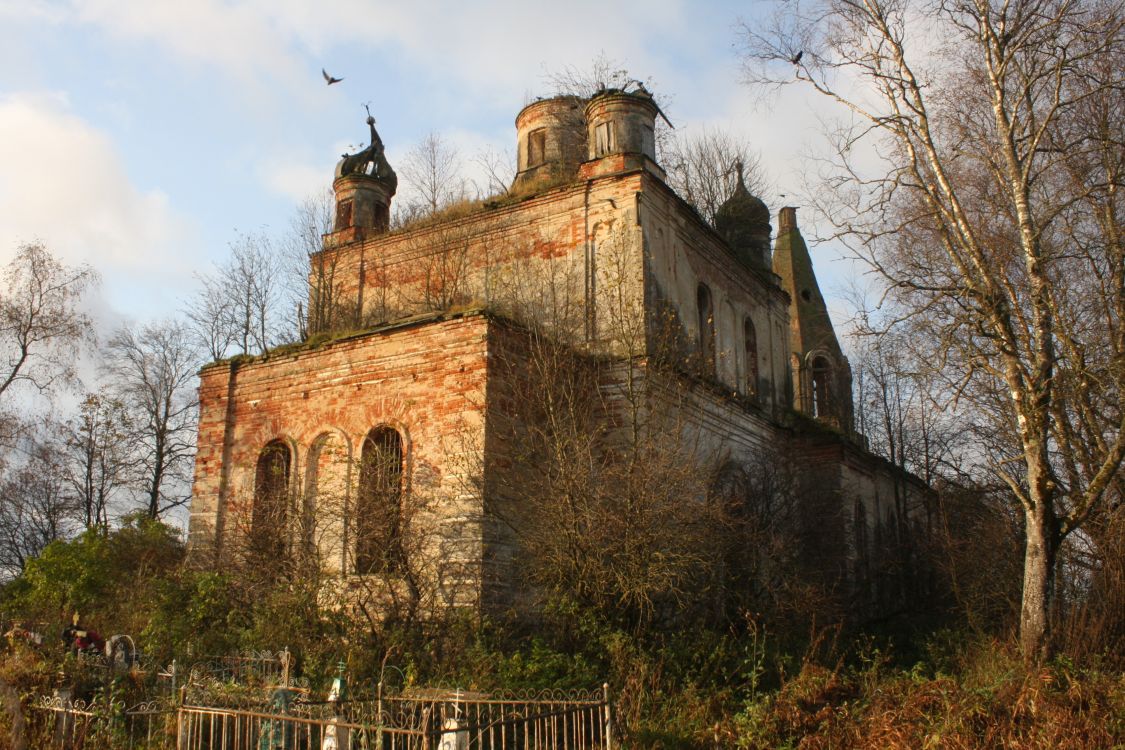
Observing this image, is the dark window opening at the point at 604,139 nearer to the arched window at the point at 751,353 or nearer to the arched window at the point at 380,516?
the arched window at the point at 751,353

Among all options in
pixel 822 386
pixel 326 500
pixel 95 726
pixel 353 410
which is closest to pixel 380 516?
pixel 326 500

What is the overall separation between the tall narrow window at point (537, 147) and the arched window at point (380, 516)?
8467mm

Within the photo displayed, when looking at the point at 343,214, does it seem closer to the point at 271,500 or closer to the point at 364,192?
the point at 364,192

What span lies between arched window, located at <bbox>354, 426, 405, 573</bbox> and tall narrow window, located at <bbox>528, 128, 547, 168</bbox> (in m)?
8.47

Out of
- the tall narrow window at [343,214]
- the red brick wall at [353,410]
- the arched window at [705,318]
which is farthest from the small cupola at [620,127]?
the tall narrow window at [343,214]

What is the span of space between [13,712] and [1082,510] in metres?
10.0

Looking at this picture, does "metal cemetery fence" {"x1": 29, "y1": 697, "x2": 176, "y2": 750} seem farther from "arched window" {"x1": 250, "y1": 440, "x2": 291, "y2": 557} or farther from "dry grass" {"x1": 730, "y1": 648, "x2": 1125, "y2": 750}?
"dry grass" {"x1": 730, "y1": 648, "x2": 1125, "y2": 750}

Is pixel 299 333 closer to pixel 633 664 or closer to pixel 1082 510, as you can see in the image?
pixel 633 664

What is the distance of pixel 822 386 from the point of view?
25203 mm

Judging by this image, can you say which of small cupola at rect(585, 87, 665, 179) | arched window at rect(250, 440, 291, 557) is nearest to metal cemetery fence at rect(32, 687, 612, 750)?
arched window at rect(250, 440, 291, 557)

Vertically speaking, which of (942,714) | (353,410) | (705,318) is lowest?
(942,714)

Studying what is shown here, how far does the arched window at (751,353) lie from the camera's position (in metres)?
18.1

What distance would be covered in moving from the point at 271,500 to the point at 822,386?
16.7 m

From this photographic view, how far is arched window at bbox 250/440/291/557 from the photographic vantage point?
12.2m
